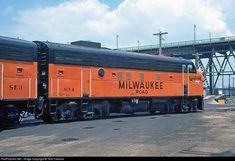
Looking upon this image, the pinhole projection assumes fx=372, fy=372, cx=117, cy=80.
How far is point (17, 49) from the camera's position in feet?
58.9

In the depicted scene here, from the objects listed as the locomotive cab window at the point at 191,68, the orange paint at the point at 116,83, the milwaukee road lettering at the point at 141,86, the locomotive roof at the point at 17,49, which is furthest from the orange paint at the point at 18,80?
the locomotive cab window at the point at 191,68

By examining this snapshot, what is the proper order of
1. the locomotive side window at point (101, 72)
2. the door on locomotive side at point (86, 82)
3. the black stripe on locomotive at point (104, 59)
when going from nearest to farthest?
the black stripe on locomotive at point (104, 59), the door on locomotive side at point (86, 82), the locomotive side window at point (101, 72)

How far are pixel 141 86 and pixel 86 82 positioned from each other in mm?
4977

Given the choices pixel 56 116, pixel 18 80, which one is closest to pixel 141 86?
pixel 56 116

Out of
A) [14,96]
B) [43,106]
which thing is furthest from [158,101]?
[14,96]

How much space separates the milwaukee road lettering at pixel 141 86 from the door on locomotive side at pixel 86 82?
2.68m

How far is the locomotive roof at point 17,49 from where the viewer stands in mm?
17328

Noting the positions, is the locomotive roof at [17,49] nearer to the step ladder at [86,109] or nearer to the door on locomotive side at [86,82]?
the door on locomotive side at [86,82]

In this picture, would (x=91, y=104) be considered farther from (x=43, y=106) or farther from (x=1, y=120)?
(x=1, y=120)

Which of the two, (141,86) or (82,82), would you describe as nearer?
(82,82)

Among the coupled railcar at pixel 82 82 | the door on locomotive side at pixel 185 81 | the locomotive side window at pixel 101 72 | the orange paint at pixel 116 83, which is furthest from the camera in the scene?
the door on locomotive side at pixel 185 81

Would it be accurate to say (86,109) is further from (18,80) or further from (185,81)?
(185,81)

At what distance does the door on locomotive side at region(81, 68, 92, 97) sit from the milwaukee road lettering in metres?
2.68

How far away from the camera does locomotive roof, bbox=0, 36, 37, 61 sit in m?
17.3
